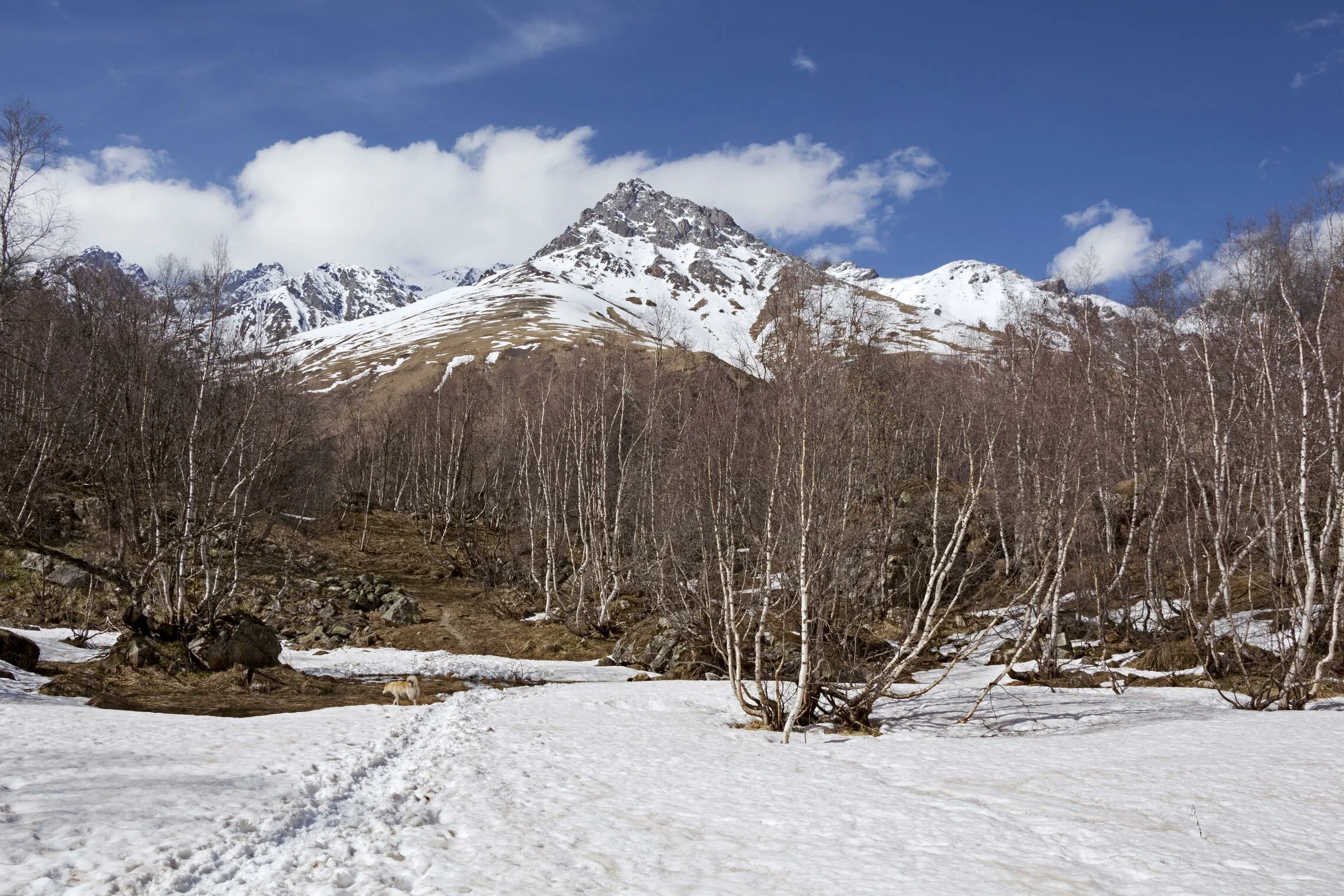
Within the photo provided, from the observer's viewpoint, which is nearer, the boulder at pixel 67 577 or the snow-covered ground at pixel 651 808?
the snow-covered ground at pixel 651 808

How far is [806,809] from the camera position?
7.45m

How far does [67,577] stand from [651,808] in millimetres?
28049

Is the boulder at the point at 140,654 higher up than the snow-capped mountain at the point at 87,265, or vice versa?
the snow-capped mountain at the point at 87,265

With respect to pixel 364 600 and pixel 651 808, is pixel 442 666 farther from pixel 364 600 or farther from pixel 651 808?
pixel 651 808

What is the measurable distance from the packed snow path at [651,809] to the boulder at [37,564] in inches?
788

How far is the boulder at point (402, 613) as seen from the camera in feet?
96.2

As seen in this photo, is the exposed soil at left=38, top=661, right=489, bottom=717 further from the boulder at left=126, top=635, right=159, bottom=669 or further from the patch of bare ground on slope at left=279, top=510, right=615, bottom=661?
the patch of bare ground on slope at left=279, top=510, right=615, bottom=661

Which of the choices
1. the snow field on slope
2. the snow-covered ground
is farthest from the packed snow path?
the snow field on slope

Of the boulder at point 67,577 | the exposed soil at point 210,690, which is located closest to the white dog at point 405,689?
the exposed soil at point 210,690

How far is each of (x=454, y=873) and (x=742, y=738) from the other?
6.93m

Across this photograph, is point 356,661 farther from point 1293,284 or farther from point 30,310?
point 1293,284

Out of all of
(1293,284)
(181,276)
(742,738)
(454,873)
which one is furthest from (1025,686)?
(181,276)

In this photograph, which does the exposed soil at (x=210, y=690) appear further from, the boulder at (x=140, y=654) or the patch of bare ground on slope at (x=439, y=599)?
the patch of bare ground on slope at (x=439, y=599)

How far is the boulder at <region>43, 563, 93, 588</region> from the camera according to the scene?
2606cm
